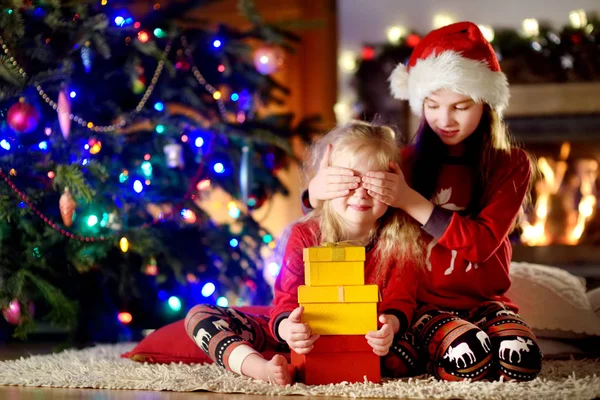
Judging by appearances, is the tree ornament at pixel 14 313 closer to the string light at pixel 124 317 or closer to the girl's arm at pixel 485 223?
the string light at pixel 124 317

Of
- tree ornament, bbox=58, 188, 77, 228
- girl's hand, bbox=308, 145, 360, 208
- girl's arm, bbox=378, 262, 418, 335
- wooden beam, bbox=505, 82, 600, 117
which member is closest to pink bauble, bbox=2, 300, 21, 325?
tree ornament, bbox=58, 188, 77, 228

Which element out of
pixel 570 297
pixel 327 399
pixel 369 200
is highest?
pixel 369 200

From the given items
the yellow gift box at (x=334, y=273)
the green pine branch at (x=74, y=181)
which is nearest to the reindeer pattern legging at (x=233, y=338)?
the yellow gift box at (x=334, y=273)

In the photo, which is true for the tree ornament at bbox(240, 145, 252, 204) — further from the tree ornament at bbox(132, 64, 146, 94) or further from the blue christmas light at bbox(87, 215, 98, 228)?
the blue christmas light at bbox(87, 215, 98, 228)

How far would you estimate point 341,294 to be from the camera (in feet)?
5.44

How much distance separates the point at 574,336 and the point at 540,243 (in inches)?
76.6

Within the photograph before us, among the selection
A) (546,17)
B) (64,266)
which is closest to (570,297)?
(64,266)

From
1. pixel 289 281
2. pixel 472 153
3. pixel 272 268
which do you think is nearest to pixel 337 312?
pixel 289 281

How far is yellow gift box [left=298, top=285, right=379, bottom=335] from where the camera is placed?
166 centimetres

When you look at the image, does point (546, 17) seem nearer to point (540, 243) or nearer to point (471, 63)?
point (540, 243)

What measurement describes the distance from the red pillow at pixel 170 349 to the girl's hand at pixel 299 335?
48 cm

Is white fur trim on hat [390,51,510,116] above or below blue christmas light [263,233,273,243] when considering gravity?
above

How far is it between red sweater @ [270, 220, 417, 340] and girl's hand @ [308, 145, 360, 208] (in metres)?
0.10

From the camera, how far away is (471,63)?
6.26 feet
